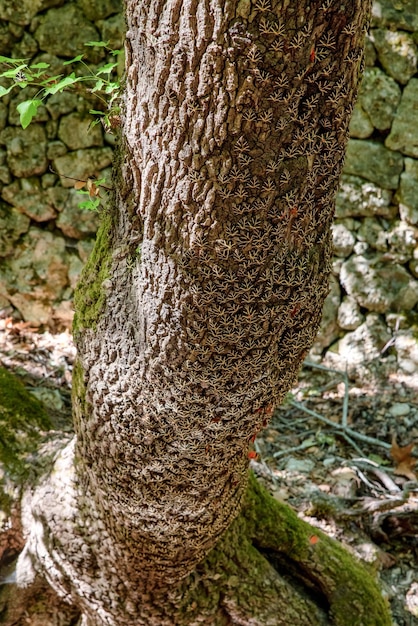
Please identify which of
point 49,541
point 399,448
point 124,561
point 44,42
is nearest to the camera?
point 124,561

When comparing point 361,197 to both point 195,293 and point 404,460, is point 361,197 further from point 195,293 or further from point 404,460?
point 195,293

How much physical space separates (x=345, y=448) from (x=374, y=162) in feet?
6.19

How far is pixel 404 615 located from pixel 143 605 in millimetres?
1563

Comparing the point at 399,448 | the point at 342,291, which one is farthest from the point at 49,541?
the point at 342,291

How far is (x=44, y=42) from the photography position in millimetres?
3939

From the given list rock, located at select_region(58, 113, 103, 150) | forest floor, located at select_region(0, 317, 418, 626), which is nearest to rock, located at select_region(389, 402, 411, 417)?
forest floor, located at select_region(0, 317, 418, 626)

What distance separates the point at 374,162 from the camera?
416 centimetres

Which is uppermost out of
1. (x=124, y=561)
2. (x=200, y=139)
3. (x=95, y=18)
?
(x=95, y=18)

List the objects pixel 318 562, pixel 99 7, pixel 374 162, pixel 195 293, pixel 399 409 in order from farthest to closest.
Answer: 1. pixel 374 162
2. pixel 399 409
3. pixel 99 7
4. pixel 318 562
5. pixel 195 293

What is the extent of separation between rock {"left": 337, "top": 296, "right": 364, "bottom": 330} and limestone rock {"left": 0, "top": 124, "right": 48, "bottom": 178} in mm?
2248

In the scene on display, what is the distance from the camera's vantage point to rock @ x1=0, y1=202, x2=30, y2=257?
4281 mm

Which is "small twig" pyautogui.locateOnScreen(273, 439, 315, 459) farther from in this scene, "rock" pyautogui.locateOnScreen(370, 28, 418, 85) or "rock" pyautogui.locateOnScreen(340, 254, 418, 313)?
"rock" pyautogui.locateOnScreen(370, 28, 418, 85)

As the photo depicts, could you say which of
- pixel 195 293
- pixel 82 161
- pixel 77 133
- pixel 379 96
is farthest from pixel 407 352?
pixel 195 293

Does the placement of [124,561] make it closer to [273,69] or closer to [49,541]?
[49,541]
